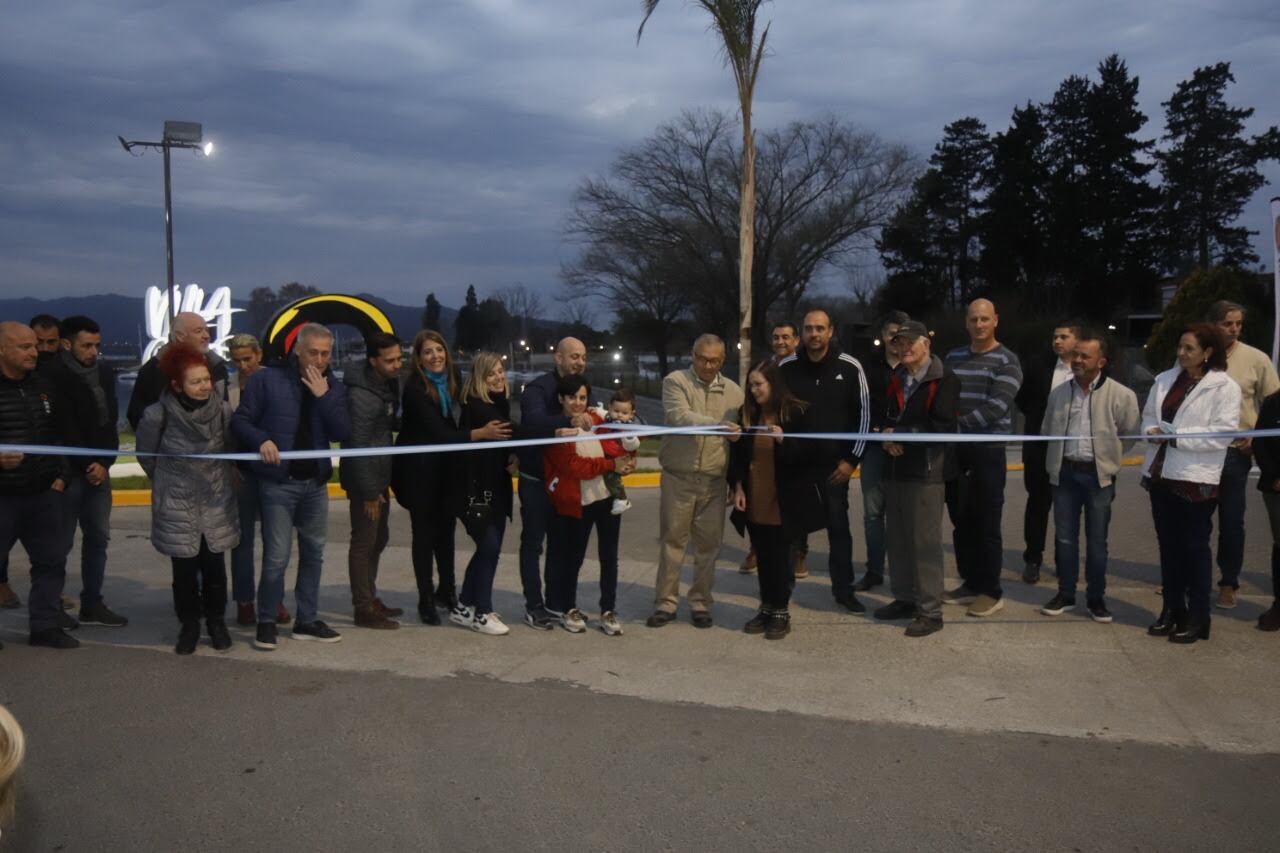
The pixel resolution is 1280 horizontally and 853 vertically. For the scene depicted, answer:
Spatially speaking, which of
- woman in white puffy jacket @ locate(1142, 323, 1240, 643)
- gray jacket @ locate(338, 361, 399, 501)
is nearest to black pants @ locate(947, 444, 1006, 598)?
woman in white puffy jacket @ locate(1142, 323, 1240, 643)

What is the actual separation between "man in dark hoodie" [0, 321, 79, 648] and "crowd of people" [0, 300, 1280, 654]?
13 millimetres

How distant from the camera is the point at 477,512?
6223 millimetres

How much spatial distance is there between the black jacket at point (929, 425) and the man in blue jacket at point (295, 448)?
3428mm

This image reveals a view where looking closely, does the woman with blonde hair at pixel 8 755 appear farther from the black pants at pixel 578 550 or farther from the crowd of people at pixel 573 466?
the black pants at pixel 578 550

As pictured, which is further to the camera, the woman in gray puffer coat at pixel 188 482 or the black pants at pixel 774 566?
the black pants at pixel 774 566

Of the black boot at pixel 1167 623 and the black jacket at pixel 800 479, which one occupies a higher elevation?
the black jacket at pixel 800 479

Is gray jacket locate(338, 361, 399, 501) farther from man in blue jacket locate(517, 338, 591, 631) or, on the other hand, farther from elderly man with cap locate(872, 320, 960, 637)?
elderly man with cap locate(872, 320, 960, 637)

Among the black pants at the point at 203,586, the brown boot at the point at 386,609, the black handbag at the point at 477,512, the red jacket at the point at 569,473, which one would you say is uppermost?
the red jacket at the point at 569,473

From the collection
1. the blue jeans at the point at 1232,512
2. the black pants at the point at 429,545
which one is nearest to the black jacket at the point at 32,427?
the black pants at the point at 429,545

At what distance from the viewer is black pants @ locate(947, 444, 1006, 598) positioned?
677 centimetres

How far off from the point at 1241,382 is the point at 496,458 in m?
4.93

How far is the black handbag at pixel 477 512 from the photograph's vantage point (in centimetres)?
621

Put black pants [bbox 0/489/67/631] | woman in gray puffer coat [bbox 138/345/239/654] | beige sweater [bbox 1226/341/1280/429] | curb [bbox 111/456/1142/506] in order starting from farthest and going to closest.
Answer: curb [bbox 111/456/1142/506]
beige sweater [bbox 1226/341/1280/429]
black pants [bbox 0/489/67/631]
woman in gray puffer coat [bbox 138/345/239/654]

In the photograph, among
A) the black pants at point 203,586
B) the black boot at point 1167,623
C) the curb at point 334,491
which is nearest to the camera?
the black pants at point 203,586
